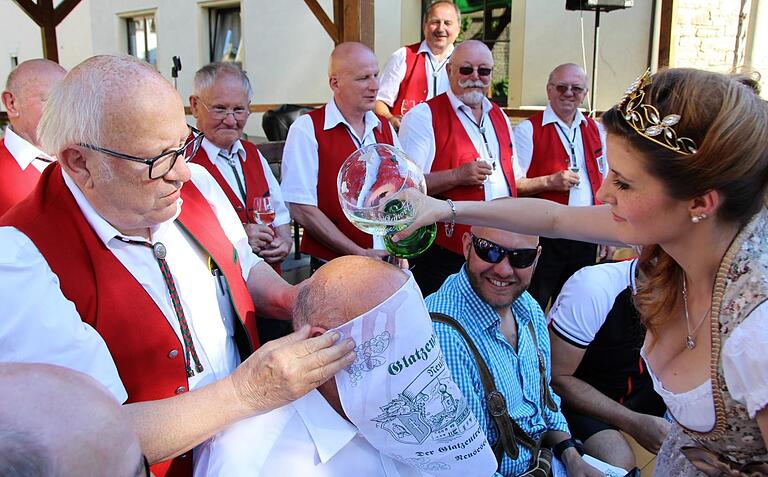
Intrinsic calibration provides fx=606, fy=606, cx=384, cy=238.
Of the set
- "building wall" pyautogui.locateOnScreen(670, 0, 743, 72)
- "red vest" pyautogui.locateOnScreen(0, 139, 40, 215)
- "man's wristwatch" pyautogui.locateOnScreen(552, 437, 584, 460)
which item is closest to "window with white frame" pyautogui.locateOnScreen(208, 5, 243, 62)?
"building wall" pyautogui.locateOnScreen(670, 0, 743, 72)

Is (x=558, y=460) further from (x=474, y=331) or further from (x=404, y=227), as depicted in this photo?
(x=404, y=227)

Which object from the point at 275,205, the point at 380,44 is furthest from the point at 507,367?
the point at 380,44

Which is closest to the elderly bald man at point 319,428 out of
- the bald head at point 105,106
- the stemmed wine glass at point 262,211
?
the bald head at point 105,106

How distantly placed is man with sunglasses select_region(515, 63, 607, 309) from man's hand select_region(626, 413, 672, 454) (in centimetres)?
178

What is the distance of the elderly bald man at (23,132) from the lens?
3.05m

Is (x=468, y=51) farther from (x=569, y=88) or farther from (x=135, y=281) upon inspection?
(x=135, y=281)

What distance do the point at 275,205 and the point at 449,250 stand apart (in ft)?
3.66

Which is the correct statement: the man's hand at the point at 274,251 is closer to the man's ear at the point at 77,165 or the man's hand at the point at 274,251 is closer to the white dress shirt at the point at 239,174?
the white dress shirt at the point at 239,174

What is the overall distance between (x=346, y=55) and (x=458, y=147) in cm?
93

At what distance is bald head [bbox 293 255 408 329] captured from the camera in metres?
1.43

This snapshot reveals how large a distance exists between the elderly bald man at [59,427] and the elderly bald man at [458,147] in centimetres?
304

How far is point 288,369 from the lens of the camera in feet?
4.32

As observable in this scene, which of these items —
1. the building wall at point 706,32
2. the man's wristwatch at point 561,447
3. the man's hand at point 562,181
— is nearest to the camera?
the man's wristwatch at point 561,447

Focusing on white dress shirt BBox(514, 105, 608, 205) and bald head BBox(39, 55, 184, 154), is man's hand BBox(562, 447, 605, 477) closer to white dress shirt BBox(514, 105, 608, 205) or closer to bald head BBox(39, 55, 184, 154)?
bald head BBox(39, 55, 184, 154)
